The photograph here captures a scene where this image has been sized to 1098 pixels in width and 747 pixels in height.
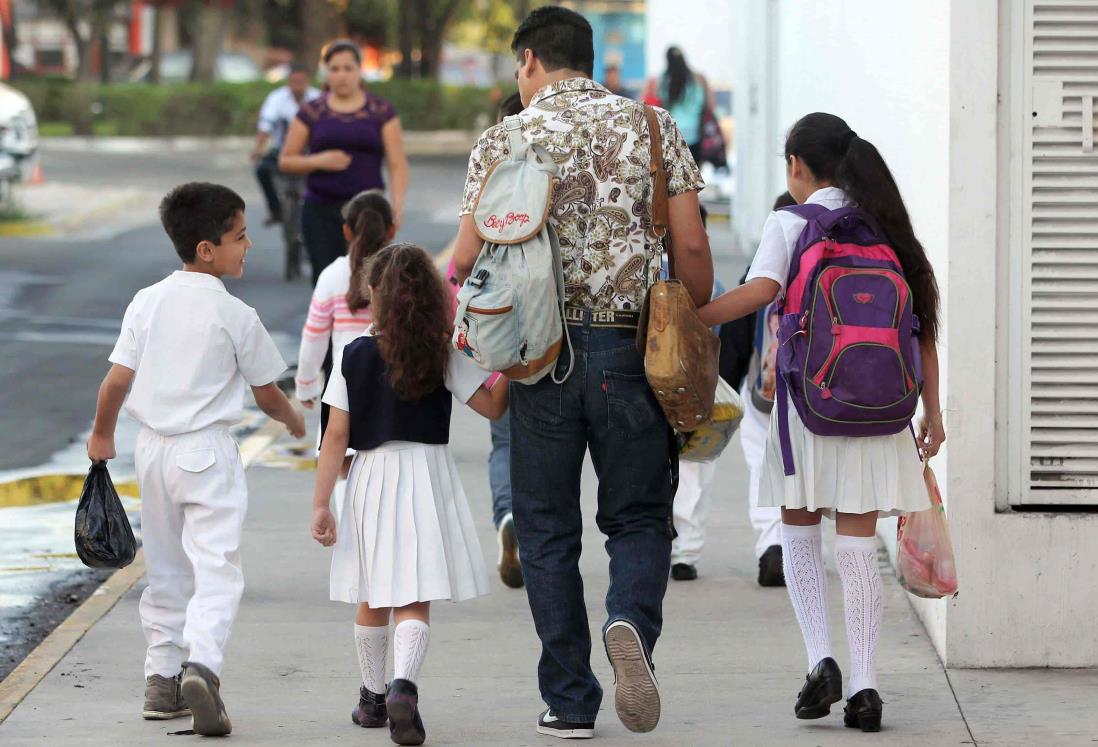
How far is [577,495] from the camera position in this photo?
5.08 m

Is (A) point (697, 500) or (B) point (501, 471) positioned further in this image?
(A) point (697, 500)

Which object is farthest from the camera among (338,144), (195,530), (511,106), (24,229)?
(24,229)

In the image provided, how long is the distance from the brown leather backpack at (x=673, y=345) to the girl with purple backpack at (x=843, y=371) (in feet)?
0.68

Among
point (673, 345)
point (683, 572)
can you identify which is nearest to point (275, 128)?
point (683, 572)

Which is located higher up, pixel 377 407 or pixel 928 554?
pixel 377 407

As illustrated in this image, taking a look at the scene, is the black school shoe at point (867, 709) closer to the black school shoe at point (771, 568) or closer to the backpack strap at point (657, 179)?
the backpack strap at point (657, 179)

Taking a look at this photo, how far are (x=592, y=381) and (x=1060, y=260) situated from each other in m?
1.73

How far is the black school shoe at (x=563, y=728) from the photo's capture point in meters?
5.05

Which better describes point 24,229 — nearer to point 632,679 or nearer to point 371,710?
point 371,710

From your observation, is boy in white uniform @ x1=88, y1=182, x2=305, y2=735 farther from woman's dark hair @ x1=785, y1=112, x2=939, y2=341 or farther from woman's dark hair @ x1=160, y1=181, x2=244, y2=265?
woman's dark hair @ x1=785, y1=112, x2=939, y2=341

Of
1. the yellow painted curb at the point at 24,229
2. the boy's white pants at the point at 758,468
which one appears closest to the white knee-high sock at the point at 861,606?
the boy's white pants at the point at 758,468

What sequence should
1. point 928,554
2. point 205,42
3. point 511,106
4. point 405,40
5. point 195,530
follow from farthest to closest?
1. point 205,42
2. point 405,40
3. point 511,106
4. point 195,530
5. point 928,554

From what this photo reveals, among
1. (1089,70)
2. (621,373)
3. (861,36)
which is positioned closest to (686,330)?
(621,373)

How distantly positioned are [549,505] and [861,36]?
158 inches
